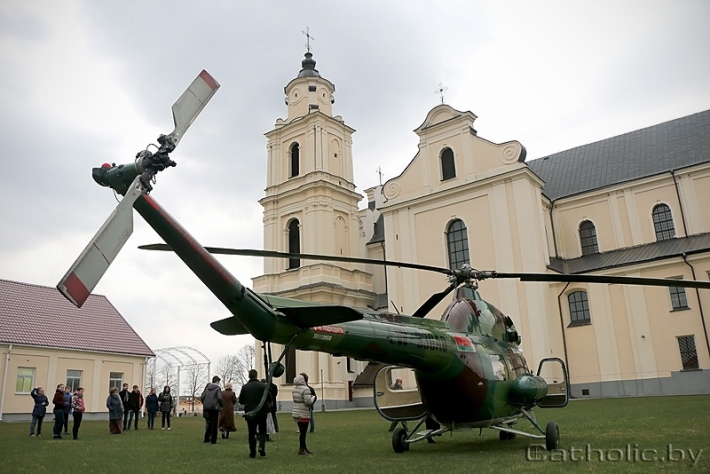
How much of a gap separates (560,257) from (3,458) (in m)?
28.6

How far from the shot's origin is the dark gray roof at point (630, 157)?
102ft

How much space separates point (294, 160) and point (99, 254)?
36629mm

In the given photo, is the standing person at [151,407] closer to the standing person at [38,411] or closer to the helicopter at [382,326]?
the standing person at [38,411]

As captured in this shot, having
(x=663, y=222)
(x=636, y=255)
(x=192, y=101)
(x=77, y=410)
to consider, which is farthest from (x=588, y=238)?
(x=192, y=101)

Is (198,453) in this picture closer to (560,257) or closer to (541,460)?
(541,460)

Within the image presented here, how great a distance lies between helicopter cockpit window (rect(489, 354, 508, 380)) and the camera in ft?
32.6

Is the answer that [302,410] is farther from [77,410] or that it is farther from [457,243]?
[457,243]

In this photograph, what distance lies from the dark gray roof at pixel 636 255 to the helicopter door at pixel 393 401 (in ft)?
69.5

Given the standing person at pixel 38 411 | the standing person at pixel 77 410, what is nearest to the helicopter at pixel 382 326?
the standing person at pixel 77 410

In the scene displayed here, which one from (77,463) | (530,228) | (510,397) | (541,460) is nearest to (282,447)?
(77,463)

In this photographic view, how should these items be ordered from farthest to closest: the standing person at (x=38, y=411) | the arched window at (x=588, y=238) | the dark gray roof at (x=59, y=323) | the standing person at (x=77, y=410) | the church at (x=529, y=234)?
the arched window at (x=588, y=238), the dark gray roof at (x=59, y=323), the church at (x=529, y=234), the standing person at (x=38, y=411), the standing person at (x=77, y=410)

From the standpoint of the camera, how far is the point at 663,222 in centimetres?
3031

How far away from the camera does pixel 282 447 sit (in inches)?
483

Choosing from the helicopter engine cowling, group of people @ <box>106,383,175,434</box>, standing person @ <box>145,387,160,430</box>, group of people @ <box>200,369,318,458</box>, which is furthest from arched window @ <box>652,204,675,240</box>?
standing person @ <box>145,387,160,430</box>
